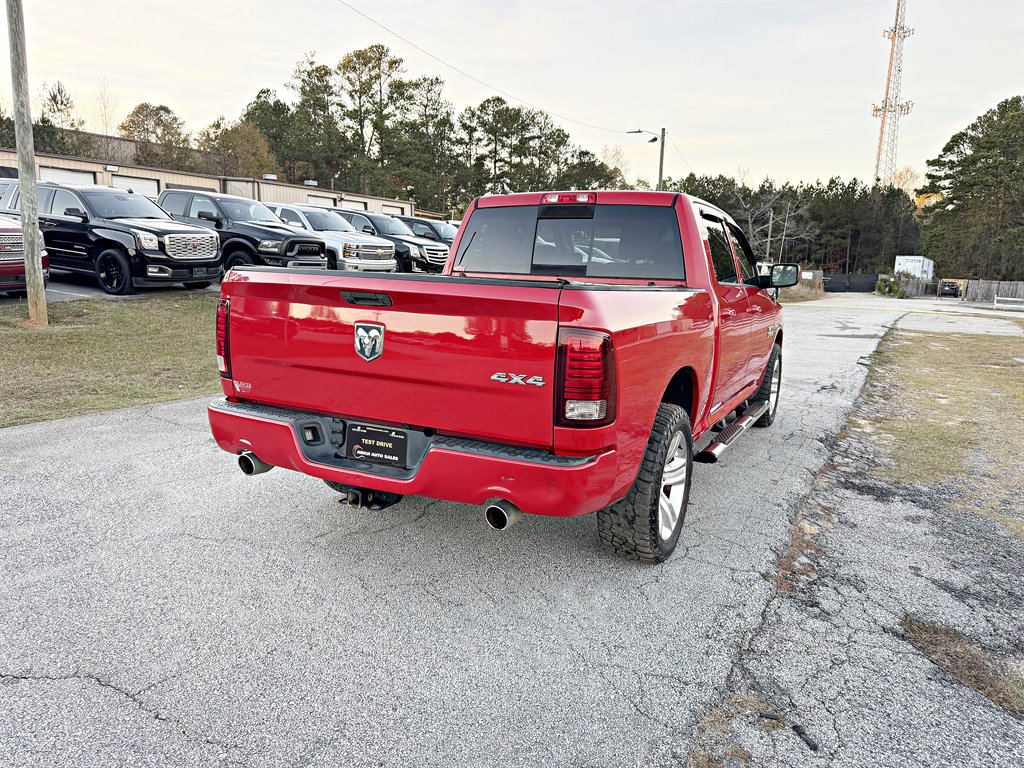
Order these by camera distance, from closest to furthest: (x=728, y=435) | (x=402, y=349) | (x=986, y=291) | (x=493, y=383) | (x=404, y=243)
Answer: (x=493, y=383)
(x=402, y=349)
(x=728, y=435)
(x=404, y=243)
(x=986, y=291)

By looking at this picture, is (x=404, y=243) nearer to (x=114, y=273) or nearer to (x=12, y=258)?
(x=114, y=273)

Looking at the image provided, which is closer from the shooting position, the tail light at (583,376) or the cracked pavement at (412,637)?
the cracked pavement at (412,637)

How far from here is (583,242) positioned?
15.5ft

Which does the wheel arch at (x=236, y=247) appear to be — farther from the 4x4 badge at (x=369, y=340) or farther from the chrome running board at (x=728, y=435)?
the 4x4 badge at (x=369, y=340)

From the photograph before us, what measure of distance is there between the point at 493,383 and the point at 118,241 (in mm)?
12272

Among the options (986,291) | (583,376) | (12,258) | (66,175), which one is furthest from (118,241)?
(986,291)

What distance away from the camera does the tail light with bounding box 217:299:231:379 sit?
12.3 feet

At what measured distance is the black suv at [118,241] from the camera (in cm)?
1278

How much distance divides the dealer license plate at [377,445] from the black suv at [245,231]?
11766mm

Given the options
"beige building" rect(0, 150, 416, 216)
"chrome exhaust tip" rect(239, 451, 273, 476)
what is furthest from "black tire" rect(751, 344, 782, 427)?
"beige building" rect(0, 150, 416, 216)

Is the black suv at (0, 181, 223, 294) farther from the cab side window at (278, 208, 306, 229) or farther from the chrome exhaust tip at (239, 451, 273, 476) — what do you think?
the chrome exhaust tip at (239, 451, 273, 476)

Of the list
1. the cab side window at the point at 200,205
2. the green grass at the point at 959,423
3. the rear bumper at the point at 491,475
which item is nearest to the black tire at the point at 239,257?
the cab side window at the point at 200,205

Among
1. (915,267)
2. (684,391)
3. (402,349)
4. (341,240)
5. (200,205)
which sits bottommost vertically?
(684,391)

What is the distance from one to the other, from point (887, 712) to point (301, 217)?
17.6 m
